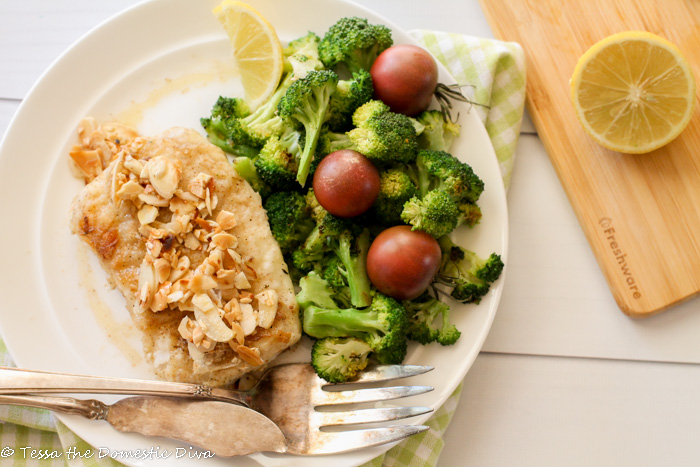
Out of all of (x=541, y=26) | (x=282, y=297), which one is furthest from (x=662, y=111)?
(x=282, y=297)

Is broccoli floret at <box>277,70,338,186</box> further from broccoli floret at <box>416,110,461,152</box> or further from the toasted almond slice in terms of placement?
the toasted almond slice

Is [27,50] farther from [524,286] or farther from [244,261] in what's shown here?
[524,286]

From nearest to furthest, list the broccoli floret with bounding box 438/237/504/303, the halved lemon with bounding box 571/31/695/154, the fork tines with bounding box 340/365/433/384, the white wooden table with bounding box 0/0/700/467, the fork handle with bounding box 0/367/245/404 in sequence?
the fork handle with bounding box 0/367/245/404, the fork tines with bounding box 340/365/433/384, the broccoli floret with bounding box 438/237/504/303, the halved lemon with bounding box 571/31/695/154, the white wooden table with bounding box 0/0/700/467

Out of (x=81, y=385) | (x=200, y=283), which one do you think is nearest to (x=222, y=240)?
(x=200, y=283)

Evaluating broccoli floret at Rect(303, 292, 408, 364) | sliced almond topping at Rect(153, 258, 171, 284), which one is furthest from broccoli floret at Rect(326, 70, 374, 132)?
sliced almond topping at Rect(153, 258, 171, 284)

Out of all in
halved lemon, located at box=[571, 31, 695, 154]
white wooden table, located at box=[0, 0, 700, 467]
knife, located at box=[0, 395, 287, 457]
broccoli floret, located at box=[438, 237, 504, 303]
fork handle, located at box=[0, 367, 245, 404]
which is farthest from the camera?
white wooden table, located at box=[0, 0, 700, 467]

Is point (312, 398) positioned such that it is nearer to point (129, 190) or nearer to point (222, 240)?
point (222, 240)

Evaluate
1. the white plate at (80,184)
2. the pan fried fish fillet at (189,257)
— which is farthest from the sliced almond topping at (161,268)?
the white plate at (80,184)
